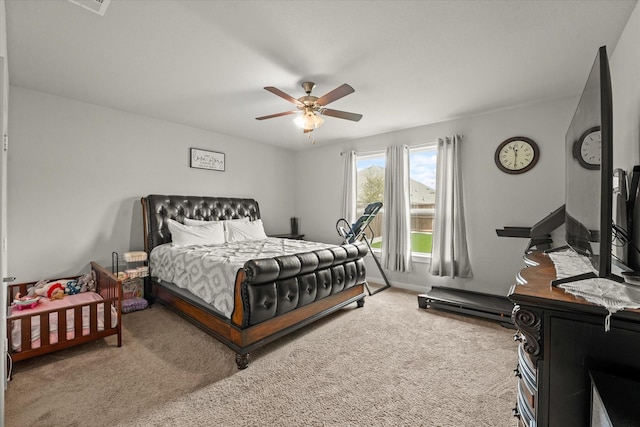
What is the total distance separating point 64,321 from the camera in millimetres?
2291

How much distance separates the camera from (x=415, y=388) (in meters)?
1.97

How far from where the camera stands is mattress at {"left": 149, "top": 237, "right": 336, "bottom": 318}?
7.93 ft

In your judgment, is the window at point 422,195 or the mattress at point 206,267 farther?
the window at point 422,195

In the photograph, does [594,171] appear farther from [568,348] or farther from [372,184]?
[372,184]

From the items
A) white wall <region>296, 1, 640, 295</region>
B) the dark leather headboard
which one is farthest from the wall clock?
the dark leather headboard

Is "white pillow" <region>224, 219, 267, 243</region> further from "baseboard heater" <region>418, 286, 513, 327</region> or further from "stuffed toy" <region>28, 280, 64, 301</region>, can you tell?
"baseboard heater" <region>418, 286, 513, 327</region>

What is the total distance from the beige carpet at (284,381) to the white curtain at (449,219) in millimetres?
1069

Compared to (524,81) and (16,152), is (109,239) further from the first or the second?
(524,81)

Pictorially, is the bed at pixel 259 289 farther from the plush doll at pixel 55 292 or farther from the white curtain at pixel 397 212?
the white curtain at pixel 397 212

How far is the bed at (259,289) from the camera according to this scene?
228cm

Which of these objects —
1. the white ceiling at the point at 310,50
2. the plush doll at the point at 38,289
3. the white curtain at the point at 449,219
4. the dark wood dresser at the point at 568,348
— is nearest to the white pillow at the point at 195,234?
the plush doll at the point at 38,289

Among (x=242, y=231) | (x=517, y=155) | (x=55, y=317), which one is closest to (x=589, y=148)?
(x=517, y=155)

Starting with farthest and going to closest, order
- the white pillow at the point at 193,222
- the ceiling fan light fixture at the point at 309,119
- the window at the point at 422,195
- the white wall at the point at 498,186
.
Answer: the window at the point at 422,195
the white pillow at the point at 193,222
the white wall at the point at 498,186
the ceiling fan light fixture at the point at 309,119

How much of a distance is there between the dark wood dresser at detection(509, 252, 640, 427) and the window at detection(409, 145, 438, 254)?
3442 mm
